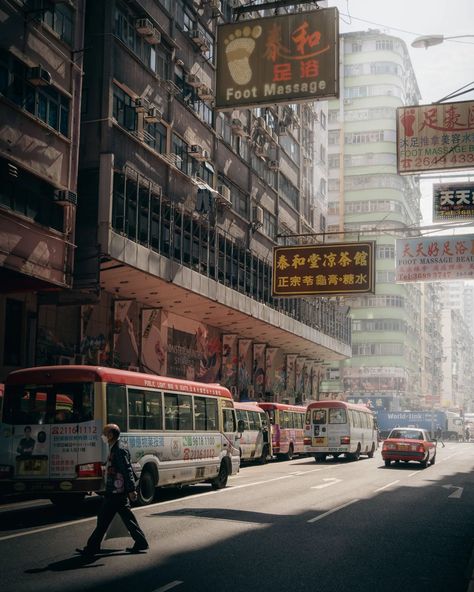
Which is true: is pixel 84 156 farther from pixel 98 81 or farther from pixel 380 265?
pixel 380 265

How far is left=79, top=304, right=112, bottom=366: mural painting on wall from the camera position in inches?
1147

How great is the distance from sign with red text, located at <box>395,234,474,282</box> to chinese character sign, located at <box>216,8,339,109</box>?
1571cm

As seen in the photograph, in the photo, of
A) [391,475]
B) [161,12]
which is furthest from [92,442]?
[161,12]

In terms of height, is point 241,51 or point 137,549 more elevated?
point 241,51

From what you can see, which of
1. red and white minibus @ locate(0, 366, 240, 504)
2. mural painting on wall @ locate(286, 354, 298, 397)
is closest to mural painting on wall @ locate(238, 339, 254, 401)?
mural painting on wall @ locate(286, 354, 298, 397)

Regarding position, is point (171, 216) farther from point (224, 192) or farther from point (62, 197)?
point (62, 197)

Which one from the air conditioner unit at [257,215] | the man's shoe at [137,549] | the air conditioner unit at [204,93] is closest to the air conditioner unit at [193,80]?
the air conditioner unit at [204,93]

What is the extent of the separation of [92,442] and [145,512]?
1.80 metres

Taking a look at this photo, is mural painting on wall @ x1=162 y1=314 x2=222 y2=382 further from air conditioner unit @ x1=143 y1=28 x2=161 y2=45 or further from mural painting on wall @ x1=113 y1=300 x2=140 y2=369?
air conditioner unit @ x1=143 y1=28 x2=161 y2=45

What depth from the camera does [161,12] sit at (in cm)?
3447

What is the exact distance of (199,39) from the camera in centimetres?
3784

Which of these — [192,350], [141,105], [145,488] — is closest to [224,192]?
[192,350]

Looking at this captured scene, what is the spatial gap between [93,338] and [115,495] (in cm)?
2035

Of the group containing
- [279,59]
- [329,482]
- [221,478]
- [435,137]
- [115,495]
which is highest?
[435,137]
